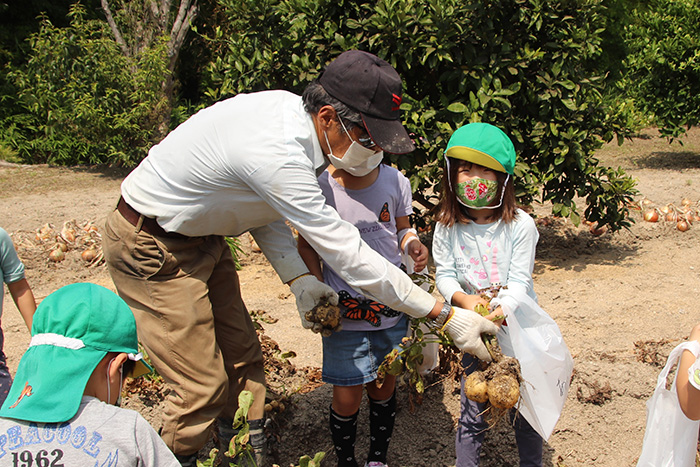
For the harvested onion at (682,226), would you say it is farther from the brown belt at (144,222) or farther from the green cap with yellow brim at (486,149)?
the brown belt at (144,222)

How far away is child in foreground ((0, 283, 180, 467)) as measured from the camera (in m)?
1.36

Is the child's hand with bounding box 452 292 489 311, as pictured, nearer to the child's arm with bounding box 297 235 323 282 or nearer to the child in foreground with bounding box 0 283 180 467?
the child's arm with bounding box 297 235 323 282

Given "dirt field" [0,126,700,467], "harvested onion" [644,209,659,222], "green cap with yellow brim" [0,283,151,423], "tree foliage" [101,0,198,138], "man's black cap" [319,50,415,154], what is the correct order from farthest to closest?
"tree foliage" [101,0,198,138] → "harvested onion" [644,209,659,222] → "dirt field" [0,126,700,467] → "man's black cap" [319,50,415,154] → "green cap with yellow brim" [0,283,151,423]

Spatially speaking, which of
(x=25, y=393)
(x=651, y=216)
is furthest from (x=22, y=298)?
(x=651, y=216)

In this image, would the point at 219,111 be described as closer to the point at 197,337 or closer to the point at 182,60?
the point at 197,337

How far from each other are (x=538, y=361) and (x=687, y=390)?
61cm

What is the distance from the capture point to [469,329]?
213cm

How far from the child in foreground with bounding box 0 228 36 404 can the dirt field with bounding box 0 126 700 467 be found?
84cm

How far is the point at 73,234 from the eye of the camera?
604cm

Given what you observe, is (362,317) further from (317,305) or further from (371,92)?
(371,92)

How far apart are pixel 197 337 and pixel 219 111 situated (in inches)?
33.3

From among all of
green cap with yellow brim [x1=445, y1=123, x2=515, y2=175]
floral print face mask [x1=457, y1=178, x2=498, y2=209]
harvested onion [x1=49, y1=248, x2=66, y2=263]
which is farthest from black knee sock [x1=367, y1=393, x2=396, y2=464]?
harvested onion [x1=49, y1=248, x2=66, y2=263]

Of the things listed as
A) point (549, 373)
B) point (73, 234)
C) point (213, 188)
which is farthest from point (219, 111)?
point (73, 234)

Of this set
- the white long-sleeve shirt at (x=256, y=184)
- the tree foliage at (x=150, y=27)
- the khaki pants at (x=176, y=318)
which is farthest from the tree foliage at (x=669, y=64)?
the khaki pants at (x=176, y=318)
